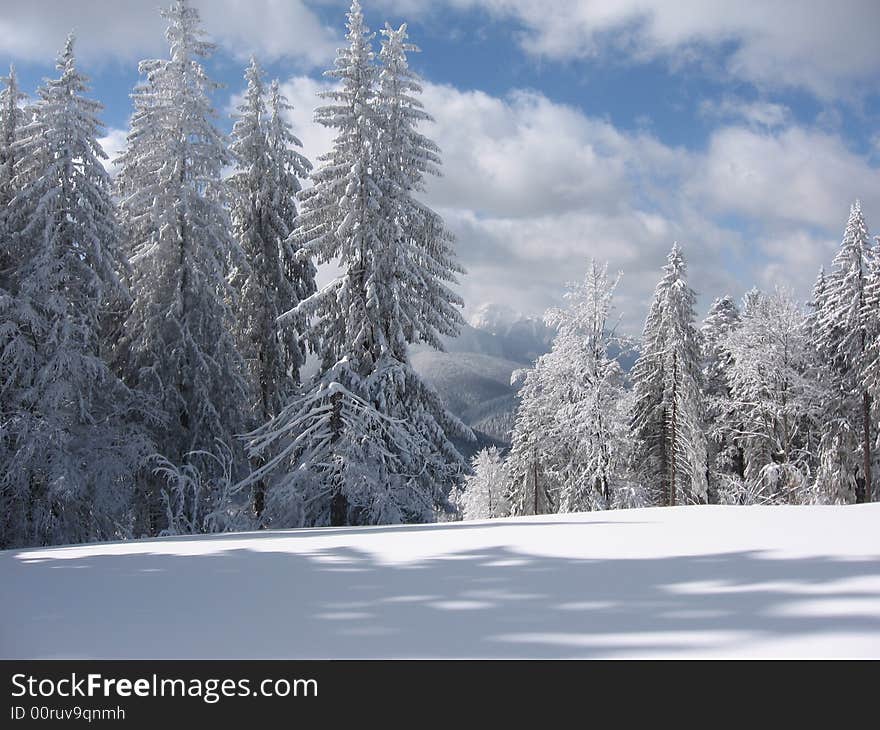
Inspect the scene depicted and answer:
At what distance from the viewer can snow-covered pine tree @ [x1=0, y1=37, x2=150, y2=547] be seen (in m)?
13.2

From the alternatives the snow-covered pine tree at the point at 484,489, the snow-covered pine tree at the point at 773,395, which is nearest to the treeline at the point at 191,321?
the snow-covered pine tree at the point at 773,395

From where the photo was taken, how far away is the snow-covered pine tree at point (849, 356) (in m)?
23.8

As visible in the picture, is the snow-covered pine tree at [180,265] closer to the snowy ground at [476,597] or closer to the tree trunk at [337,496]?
the tree trunk at [337,496]

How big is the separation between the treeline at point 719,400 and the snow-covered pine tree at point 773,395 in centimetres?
6

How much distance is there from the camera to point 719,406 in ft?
89.5

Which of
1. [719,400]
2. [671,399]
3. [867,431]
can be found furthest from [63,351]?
[867,431]

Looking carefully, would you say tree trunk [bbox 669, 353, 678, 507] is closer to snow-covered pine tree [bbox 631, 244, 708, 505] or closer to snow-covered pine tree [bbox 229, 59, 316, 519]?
snow-covered pine tree [bbox 631, 244, 708, 505]

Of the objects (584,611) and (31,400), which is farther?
(31,400)

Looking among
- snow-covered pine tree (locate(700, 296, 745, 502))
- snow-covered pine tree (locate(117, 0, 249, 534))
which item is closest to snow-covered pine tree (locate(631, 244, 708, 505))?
snow-covered pine tree (locate(700, 296, 745, 502))

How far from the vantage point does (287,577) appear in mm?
4102
